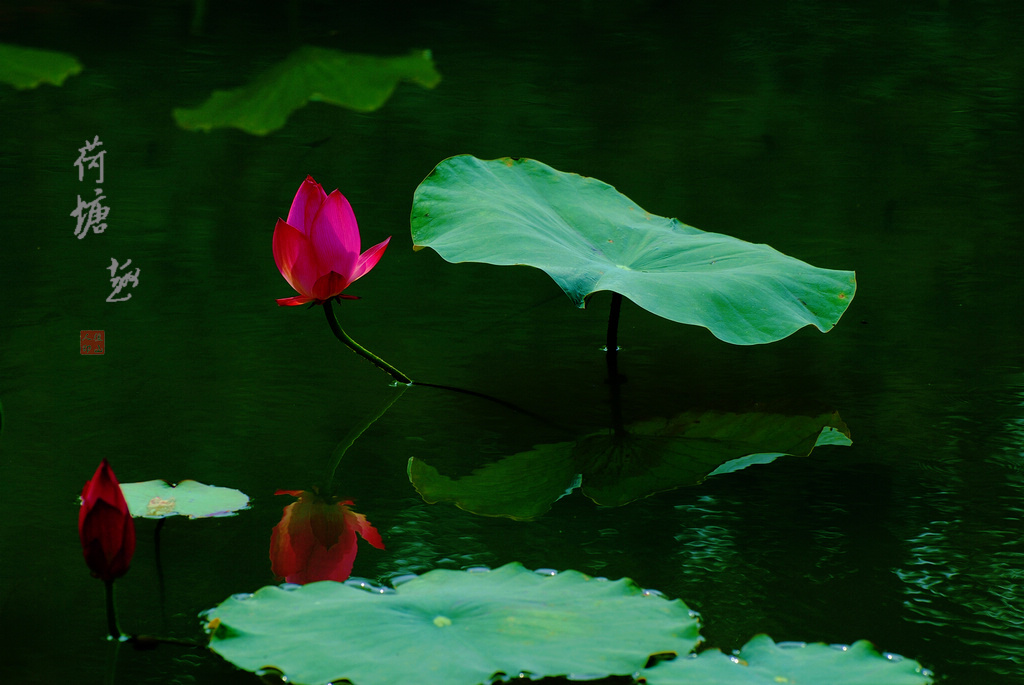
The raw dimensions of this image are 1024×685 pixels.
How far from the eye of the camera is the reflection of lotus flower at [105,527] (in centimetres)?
81

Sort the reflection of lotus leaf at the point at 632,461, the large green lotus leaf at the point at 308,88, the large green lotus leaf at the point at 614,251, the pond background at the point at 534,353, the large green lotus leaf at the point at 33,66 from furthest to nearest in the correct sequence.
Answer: the large green lotus leaf at the point at 33,66
the large green lotus leaf at the point at 308,88
the large green lotus leaf at the point at 614,251
the reflection of lotus leaf at the point at 632,461
the pond background at the point at 534,353

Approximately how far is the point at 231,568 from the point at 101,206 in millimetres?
1370

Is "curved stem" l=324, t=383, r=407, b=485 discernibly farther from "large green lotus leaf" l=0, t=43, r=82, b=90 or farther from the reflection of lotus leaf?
"large green lotus leaf" l=0, t=43, r=82, b=90

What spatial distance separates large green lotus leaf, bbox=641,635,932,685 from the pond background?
51 millimetres

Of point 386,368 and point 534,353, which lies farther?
point 534,353

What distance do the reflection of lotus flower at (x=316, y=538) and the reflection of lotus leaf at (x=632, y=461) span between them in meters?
0.10

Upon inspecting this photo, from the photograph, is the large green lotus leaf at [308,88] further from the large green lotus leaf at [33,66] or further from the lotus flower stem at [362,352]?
the lotus flower stem at [362,352]

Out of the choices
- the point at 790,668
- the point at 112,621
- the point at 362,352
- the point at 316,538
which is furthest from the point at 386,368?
the point at 790,668

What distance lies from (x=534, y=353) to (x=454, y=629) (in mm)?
805

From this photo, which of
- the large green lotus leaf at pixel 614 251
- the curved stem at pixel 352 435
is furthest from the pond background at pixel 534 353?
the large green lotus leaf at pixel 614 251

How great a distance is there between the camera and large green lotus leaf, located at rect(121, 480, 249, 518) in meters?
1.06

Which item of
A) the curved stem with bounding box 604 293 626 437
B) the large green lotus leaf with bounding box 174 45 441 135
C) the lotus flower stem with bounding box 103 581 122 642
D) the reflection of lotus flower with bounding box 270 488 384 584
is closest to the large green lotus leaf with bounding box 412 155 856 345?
the curved stem with bounding box 604 293 626 437

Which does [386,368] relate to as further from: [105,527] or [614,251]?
[105,527]

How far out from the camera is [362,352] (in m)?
1.45
